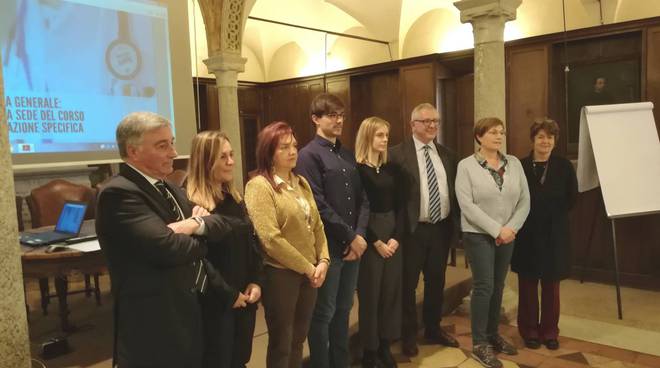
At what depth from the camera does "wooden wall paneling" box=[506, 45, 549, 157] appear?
17.6 ft

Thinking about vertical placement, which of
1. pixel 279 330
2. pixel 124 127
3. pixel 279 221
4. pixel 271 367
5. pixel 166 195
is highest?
pixel 124 127

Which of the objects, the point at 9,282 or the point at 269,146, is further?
the point at 269,146

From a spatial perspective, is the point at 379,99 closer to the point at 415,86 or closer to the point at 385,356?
the point at 415,86

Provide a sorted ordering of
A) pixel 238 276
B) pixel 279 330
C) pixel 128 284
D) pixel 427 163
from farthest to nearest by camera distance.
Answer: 1. pixel 427 163
2. pixel 279 330
3. pixel 238 276
4. pixel 128 284

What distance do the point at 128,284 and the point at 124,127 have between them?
0.49 metres

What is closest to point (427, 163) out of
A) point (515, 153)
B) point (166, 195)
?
point (166, 195)

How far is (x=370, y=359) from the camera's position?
269cm

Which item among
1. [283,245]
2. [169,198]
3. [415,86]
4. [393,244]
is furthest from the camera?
[415,86]

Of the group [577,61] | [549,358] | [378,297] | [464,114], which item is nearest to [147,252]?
[378,297]

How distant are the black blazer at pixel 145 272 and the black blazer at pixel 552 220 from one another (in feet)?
7.15

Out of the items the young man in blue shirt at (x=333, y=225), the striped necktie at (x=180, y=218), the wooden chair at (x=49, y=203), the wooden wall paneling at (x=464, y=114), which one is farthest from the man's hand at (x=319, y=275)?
the wooden wall paneling at (x=464, y=114)

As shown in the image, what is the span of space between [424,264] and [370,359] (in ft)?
2.16

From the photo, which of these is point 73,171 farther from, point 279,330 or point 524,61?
point 524,61

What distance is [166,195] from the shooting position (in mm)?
1622
